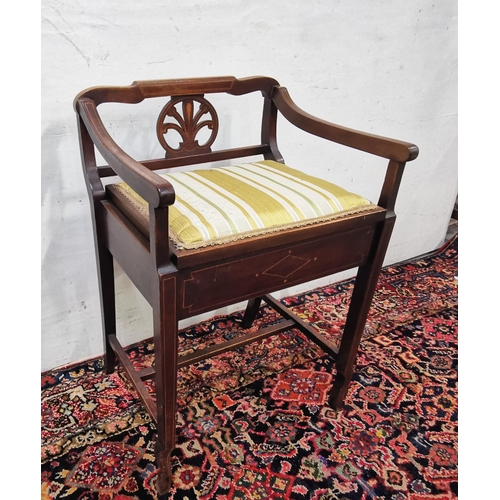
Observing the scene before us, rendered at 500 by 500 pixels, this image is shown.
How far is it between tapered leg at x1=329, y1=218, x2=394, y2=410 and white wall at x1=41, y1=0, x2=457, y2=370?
62 cm

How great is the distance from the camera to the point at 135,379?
122 centimetres

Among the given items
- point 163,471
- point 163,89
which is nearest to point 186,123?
point 163,89

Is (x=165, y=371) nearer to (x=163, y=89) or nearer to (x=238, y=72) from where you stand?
(x=163, y=89)

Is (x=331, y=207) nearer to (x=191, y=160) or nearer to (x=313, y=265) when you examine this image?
(x=313, y=265)

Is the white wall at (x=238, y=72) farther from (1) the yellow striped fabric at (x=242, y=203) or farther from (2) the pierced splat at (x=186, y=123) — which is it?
(1) the yellow striped fabric at (x=242, y=203)

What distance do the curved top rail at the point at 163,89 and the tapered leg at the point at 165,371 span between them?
50 cm

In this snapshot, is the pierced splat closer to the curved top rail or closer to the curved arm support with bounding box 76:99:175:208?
the curved top rail

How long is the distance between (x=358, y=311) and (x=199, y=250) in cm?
57

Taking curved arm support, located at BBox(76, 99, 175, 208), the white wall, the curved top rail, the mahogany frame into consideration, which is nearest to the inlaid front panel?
the mahogany frame

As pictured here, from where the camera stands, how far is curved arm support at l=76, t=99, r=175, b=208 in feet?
2.56

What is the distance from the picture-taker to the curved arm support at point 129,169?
2.56ft

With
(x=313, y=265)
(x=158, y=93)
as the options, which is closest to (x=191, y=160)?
(x=158, y=93)

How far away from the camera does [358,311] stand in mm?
1263

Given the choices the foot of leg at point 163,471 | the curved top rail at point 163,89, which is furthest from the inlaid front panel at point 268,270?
the curved top rail at point 163,89
